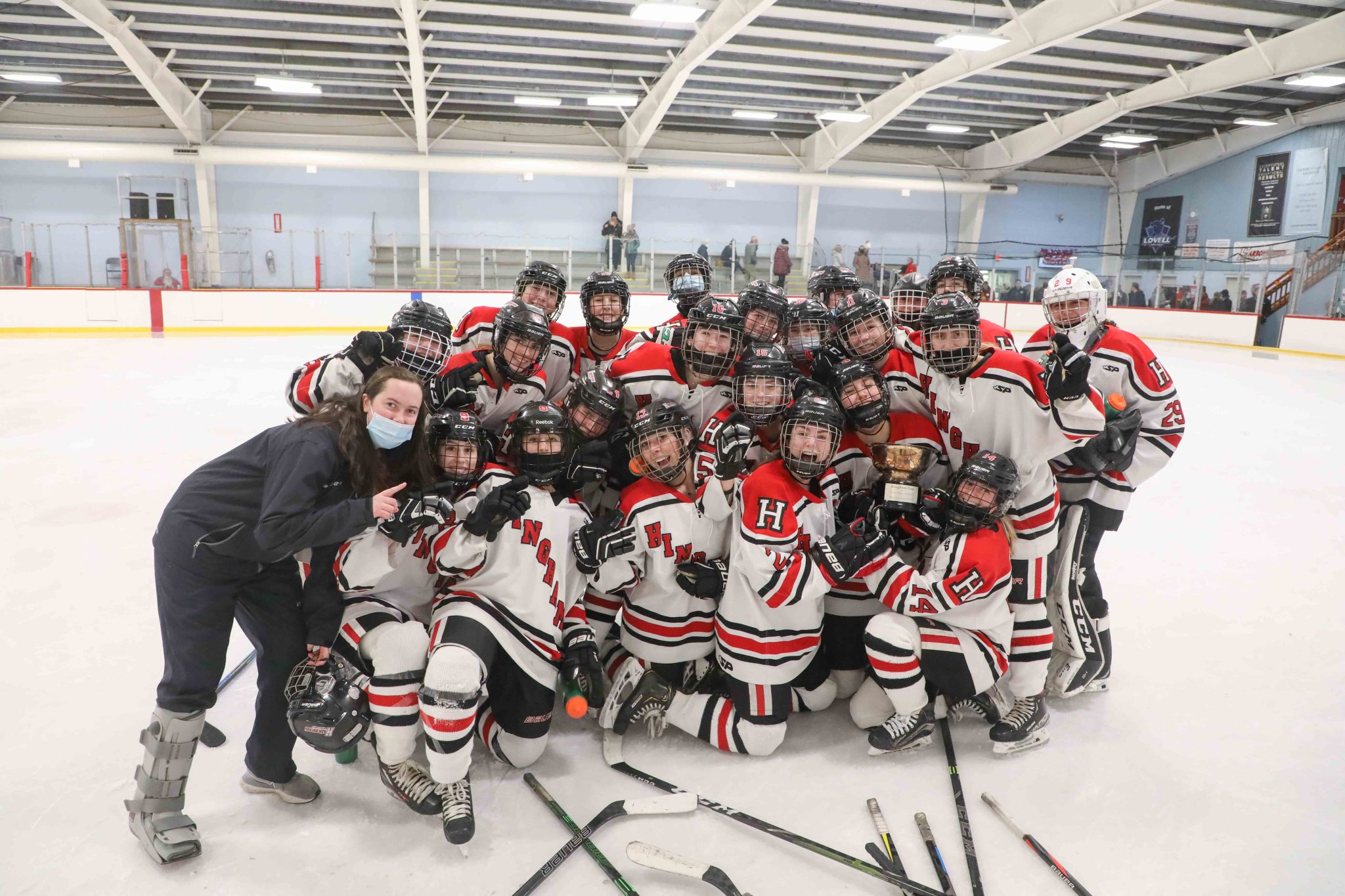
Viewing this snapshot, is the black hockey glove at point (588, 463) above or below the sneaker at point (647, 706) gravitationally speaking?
above

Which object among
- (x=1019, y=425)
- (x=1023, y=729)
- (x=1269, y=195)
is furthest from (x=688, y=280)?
(x=1269, y=195)

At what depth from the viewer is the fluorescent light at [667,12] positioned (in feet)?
39.1

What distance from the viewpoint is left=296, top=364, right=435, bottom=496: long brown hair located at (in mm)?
2195

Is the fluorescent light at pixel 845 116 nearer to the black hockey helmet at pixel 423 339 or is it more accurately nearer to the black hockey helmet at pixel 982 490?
the black hockey helmet at pixel 423 339

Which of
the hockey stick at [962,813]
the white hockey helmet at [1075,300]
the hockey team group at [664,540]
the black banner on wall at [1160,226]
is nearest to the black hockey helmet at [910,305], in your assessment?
the hockey team group at [664,540]

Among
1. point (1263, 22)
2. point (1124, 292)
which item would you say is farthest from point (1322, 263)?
point (1263, 22)

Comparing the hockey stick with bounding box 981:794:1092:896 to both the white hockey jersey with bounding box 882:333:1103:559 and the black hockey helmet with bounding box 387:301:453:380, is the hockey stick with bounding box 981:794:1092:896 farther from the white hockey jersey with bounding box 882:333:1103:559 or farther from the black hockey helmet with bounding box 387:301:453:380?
the black hockey helmet with bounding box 387:301:453:380

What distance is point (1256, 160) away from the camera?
66.1ft

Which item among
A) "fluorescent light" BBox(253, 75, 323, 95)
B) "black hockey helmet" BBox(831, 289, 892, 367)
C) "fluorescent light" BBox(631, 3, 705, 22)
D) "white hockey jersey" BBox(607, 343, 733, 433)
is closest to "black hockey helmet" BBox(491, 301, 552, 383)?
"white hockey jersey" BBox(607, 343, 733, 433)

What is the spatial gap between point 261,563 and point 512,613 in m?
0.68

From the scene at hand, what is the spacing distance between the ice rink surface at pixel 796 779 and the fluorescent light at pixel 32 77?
49.7 ft

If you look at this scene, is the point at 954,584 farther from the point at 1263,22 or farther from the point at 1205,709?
the point at 1263,22

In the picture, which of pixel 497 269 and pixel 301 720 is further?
pixel 497 269

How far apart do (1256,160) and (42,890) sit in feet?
82.4
